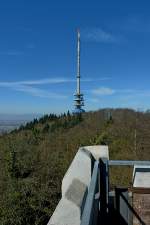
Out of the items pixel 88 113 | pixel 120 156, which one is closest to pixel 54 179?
pixel 120 156

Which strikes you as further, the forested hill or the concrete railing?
the forested hill

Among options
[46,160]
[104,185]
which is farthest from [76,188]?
[46,160]

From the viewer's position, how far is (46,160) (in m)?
14.1

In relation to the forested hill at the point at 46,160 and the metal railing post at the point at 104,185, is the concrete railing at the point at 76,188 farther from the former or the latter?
the forested hill at the point at 46,160

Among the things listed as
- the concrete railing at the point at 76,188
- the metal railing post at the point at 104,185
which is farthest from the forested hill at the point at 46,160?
the concrete railing at the point at 76,188

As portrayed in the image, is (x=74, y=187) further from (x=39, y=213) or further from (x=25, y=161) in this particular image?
(x=25, y=161)

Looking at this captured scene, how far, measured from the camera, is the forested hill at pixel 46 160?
11.7 meters

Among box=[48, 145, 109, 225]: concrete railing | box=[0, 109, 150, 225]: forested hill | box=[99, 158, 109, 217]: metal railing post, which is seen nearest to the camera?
box=[48, 145, 109, 225]: concrete railing

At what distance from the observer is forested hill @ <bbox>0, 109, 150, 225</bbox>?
38.3 ft

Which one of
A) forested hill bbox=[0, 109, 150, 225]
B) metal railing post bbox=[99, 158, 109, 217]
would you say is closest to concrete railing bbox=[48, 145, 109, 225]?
metal railing post bbox=[99, 158, 109, 217]

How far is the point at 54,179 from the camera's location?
13.1m

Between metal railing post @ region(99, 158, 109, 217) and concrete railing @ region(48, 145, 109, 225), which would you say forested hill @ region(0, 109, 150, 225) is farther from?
concrete railing @ region(48, 145, 109, 225)

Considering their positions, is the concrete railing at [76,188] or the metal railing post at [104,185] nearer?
the concrete railing at [76,188]

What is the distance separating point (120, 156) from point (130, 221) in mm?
13627
